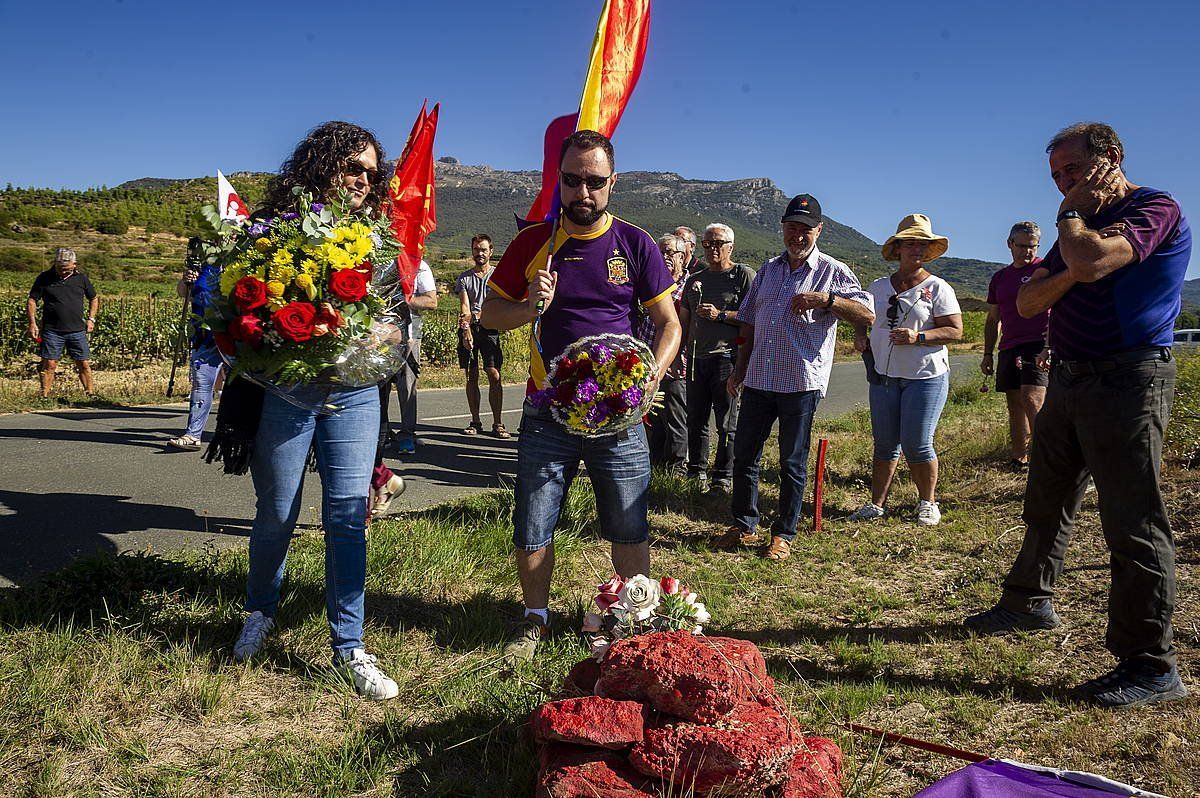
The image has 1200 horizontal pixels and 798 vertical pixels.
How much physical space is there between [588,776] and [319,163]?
258 centimetres

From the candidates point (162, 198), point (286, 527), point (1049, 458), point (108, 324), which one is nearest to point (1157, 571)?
point (1049, 458)

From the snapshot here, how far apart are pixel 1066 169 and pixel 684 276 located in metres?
4.20

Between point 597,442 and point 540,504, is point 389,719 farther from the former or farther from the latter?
point 597,442

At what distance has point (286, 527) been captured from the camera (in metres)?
3.46

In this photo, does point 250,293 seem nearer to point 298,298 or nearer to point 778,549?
point 298,298

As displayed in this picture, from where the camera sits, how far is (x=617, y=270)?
3.59 meters

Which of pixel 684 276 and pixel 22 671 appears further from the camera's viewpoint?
pixel 684 276

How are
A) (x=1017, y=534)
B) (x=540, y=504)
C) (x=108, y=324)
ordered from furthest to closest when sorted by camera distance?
1. (x=108, y=324)
2. (x=1017, y=534)
3. (x=540, y=504)

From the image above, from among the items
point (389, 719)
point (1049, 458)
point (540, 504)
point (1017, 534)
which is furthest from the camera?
point (1017, 534)

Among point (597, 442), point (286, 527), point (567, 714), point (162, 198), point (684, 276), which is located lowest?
point (567, 714)

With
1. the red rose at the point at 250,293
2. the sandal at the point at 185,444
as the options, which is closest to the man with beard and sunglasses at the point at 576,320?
the red rose at the point at 250,293

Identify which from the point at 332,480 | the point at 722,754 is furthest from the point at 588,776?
the point at 332,480

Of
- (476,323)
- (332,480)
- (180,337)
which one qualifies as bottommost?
(332,480)

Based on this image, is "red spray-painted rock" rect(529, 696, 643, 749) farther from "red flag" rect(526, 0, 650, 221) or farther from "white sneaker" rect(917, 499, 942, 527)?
"white sneaker" rect(917, 499, 942, 527)
